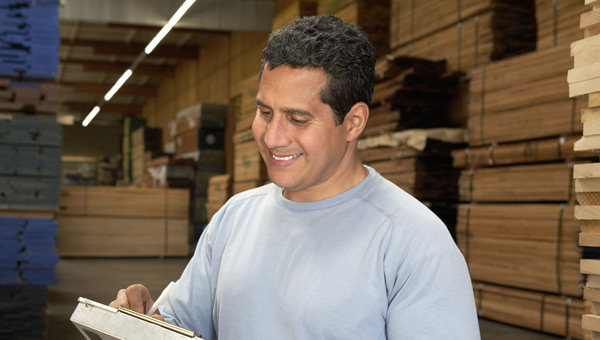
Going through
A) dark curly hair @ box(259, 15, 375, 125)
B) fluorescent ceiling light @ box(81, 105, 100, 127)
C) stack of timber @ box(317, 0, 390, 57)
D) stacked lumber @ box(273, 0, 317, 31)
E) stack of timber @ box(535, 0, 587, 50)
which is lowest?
dark curly hair @ box(259, 15, 375, 125)

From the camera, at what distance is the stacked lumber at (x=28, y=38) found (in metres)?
7.92

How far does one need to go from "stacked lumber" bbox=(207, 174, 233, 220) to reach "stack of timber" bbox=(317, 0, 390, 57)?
470cm

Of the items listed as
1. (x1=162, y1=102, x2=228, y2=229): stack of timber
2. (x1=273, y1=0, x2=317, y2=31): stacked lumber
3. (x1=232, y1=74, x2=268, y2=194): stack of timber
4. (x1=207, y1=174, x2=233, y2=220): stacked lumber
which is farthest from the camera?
(x1=162, y1=102, x2=228, y2=229): stack of timber

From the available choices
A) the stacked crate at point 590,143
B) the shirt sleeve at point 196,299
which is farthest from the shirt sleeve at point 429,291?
the stacked crate at point 590,143

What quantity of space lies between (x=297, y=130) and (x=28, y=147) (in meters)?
7.20

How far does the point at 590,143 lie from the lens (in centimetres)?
313

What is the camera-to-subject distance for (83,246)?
13.0 metres

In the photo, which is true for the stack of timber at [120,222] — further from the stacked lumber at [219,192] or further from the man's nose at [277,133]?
the man's nose at [277,133]

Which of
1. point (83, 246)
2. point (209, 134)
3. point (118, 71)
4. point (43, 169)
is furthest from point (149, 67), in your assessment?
point (43, 169)

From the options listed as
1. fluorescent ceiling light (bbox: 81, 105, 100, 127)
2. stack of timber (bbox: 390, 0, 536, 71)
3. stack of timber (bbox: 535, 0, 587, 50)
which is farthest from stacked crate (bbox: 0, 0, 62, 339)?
fluorescent ceiling light (bbox: 81, 105, 100, 127)

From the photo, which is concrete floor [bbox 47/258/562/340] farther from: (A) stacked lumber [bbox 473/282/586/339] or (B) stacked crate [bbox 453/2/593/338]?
(B) stacked crate [bbox 453/2/593/338]

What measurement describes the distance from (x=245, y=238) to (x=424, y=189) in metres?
5.78

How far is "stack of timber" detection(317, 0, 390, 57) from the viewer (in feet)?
30.2

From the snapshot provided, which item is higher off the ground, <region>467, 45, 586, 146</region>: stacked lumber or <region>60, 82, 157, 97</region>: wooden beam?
<region>60, 82, 157, 97</region>: wooden beam
